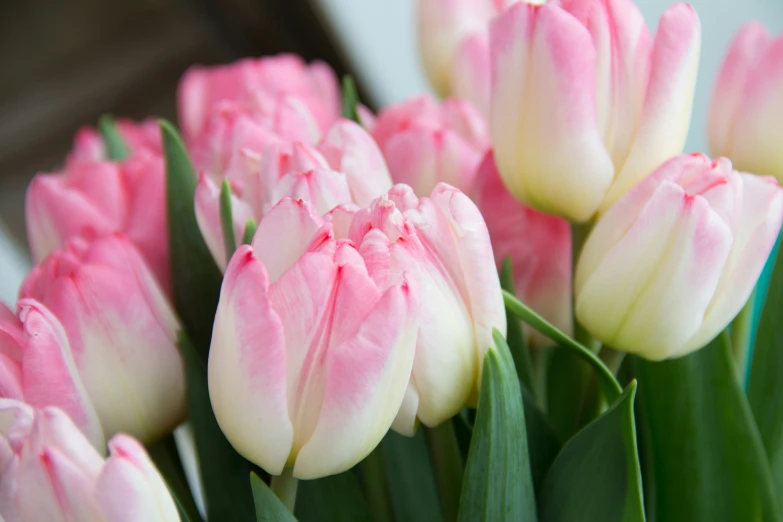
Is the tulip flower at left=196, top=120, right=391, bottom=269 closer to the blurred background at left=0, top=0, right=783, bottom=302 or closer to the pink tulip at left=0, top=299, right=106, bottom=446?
the pink tulip at left=0, top=299, right=106, bottom=446

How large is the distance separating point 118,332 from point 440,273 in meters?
0.11

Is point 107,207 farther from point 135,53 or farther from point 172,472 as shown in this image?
point 135,53

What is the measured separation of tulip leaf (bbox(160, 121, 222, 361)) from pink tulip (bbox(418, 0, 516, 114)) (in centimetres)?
16

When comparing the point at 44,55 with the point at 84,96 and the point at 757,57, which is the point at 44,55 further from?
the point at 757,57

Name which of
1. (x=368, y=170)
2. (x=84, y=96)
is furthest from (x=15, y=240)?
(x=368, y=170)

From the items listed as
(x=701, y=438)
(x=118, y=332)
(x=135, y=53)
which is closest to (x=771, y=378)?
(x=701, y=438)

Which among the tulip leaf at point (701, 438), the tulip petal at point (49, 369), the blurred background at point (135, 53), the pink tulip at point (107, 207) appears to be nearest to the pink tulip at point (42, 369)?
the tulip petal at point (49, 369)

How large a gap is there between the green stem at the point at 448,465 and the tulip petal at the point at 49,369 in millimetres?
116

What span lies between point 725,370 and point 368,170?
0.15m

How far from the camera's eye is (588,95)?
26 centimetres

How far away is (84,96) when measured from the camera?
4.18ft

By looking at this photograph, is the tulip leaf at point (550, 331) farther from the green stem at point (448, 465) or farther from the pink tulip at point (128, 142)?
the pink tulip at point (128, 142)

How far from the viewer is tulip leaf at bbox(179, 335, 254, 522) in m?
0.29

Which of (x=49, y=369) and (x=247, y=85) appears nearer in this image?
(x=49, y=369)
